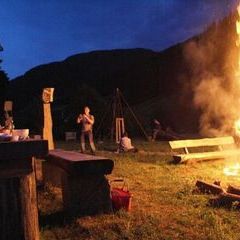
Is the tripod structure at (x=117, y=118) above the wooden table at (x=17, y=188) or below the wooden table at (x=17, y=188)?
above

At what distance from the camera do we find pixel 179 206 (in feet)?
28.8

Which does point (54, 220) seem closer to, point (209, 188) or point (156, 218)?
point (156, 218)

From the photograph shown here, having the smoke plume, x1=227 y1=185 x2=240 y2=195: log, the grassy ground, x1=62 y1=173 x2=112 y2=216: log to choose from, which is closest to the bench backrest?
the grassy ground

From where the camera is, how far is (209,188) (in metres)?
9.54

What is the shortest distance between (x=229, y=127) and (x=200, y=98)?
455 centimetres

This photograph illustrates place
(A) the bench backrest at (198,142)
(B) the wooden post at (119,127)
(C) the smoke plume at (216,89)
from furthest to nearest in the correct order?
(C) the smoke plume at (216,89) → (B) the wooden post at (119,127) → (A) the bench backrest at (198,142)

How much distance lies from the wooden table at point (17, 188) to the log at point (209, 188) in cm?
485

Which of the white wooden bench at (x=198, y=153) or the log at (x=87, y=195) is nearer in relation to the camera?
the log at (x=87, y=195)

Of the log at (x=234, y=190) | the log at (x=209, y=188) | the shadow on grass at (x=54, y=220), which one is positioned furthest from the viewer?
the log at (x=209, y=188)

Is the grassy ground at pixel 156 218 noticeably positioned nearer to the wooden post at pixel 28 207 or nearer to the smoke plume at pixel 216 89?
the wooden post at pixel 28 207

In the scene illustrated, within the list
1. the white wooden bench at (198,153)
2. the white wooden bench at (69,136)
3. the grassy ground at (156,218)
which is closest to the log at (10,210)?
the grassy ground at (156,218)

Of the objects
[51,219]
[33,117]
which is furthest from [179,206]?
[33,117]

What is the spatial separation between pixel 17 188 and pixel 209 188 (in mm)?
5240

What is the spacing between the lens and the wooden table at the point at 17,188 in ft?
16.9
